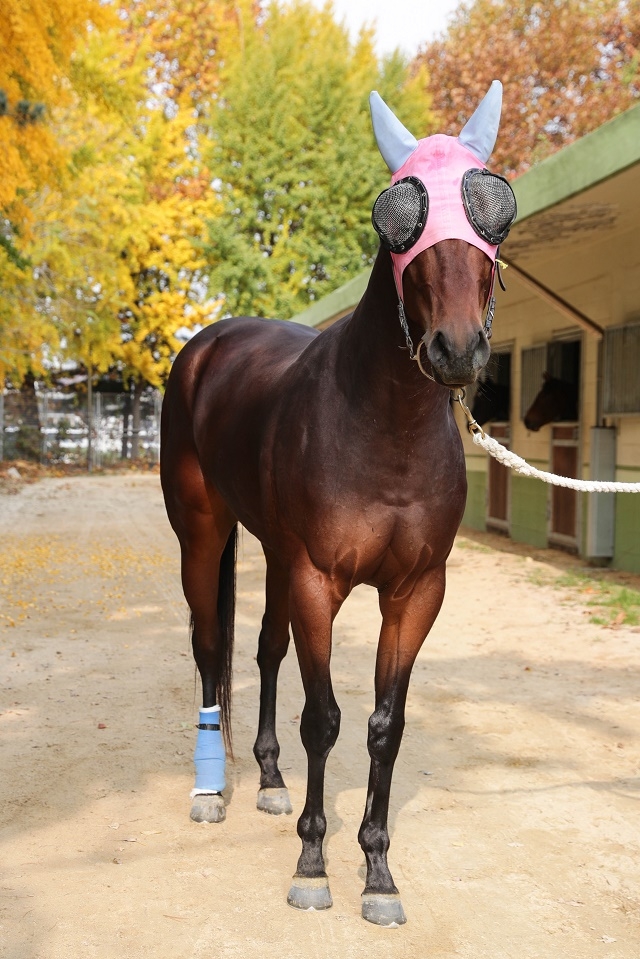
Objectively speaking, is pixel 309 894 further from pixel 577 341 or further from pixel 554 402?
pixel 577 341

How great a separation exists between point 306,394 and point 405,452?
40cm

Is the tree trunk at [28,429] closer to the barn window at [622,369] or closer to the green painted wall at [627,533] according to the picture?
the barn window at [622,369]

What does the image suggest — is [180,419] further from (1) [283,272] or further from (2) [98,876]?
(1) [283,272]

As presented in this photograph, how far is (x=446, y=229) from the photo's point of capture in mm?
2209

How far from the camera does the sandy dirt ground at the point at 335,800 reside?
A: 261 cm

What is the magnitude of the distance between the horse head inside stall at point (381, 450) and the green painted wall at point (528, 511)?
8.73 metres

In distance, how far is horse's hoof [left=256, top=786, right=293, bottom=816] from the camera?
11.6ft

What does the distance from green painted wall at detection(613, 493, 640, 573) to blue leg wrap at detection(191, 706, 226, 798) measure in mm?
6621

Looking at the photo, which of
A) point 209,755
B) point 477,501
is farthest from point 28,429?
point 209,755

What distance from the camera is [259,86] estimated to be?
27312mm

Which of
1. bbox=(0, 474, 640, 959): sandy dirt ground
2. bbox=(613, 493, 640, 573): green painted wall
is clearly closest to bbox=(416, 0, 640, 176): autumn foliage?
bbox=(613, 493, 640, 573): green painted wall

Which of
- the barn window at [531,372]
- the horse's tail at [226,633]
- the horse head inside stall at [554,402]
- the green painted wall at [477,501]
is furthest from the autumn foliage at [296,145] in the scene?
the horse's tail at [226,633]

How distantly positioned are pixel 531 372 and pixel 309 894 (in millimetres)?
10233

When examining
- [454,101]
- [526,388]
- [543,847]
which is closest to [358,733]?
[543,847]
